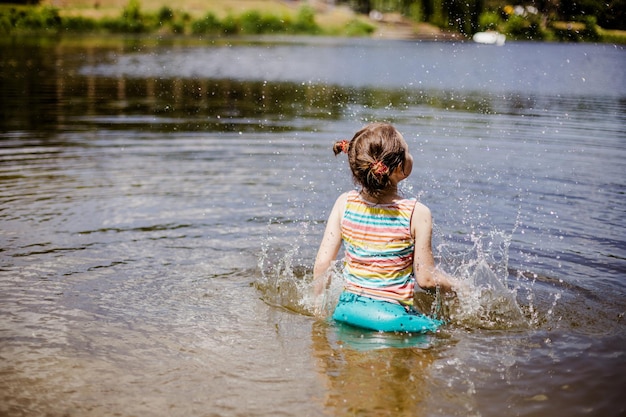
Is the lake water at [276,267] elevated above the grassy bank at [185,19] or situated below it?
below

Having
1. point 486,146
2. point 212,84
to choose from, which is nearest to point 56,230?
point 486,146

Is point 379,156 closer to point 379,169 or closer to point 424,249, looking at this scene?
point 379,169

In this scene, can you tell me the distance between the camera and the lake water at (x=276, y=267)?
399 cm

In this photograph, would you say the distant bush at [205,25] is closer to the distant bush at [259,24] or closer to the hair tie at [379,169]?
the distant bush at [259,24]

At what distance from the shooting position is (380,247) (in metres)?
4.56

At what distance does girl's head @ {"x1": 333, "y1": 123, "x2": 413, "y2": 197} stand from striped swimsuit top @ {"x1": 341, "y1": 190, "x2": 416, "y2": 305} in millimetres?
205

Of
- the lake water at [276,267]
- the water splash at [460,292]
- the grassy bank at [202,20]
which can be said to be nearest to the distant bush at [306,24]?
the grassy bank at [202,20]

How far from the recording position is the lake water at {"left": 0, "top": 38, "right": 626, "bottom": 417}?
3992 mm

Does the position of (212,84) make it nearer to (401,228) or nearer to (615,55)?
(615,55)

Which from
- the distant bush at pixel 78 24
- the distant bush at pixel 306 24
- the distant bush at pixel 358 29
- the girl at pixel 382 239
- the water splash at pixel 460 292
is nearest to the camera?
the girl at pixel 382 239

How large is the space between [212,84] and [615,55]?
18589 mm

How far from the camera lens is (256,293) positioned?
571cm

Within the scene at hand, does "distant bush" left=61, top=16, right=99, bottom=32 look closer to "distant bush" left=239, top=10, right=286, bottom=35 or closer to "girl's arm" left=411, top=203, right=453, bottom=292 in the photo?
"distant bush" left=239, top=10, right=286, bottom=35

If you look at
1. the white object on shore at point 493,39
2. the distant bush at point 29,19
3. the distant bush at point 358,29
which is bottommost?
the white object on shore at point 493,39
